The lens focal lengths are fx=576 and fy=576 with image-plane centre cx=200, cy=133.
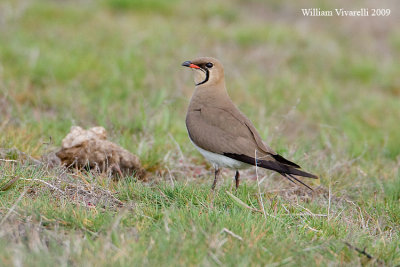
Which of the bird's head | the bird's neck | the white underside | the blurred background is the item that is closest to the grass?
the blurred background

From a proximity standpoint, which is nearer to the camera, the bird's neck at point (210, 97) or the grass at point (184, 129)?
the grass at point (184, 129)

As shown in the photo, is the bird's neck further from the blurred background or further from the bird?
the blurred background

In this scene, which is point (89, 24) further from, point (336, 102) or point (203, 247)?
point (203, 247)

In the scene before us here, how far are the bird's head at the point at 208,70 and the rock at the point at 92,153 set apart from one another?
0.88 meters

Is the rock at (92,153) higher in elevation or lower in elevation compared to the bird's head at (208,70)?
lower

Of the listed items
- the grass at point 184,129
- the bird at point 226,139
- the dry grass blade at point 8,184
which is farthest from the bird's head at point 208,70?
the dry grass blade at point 8,184

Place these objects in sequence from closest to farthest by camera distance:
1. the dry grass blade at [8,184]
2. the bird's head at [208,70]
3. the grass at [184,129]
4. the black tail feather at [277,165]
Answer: the grass at [184,129] < the dry grass blade at [8,184] < the black tail feather at [277,165] < the bird's head at [208,70]

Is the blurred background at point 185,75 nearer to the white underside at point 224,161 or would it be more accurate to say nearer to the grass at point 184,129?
the grass at point 184,129

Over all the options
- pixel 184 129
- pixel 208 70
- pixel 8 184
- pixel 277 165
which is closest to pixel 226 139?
pixel 277 165

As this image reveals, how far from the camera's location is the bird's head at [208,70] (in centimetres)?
468

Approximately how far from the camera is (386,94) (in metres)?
7.90

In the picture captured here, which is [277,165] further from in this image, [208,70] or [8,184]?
[8,184]

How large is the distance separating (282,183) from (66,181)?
1712mm

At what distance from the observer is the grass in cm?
294
